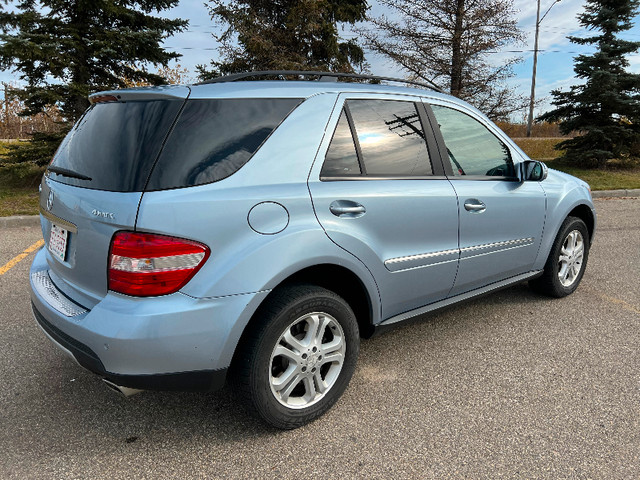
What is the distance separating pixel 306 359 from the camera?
7.63 ft

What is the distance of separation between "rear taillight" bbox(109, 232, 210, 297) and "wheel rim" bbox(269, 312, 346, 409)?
1.85 ft

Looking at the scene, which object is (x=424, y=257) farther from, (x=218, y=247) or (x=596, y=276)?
(x=596, y=276)

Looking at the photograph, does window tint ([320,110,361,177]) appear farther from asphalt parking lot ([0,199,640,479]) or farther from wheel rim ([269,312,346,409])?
asphalt parking lot ([0,199,640,479])

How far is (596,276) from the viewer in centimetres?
490

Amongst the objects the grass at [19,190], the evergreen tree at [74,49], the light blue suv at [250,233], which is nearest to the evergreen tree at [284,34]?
the evergreen tree at [74,49]

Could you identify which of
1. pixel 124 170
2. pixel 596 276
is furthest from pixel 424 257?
pixel 596 276

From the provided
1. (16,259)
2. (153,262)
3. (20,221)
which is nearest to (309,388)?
(153,262)

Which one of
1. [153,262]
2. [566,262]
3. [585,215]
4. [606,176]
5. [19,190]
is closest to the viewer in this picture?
[153,262]

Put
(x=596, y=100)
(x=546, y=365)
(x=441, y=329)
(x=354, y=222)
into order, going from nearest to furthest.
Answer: (x=354, y=222) → (x=546, y=365) → (x=441, y=329) → (x=596, y=100)

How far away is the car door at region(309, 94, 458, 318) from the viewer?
7.84ft

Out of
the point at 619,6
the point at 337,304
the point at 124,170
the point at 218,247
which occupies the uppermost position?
the point at 619,6

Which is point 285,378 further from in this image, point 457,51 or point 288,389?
point 457,51

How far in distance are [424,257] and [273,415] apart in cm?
124

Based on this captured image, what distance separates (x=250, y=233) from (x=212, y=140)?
0.45 metres
